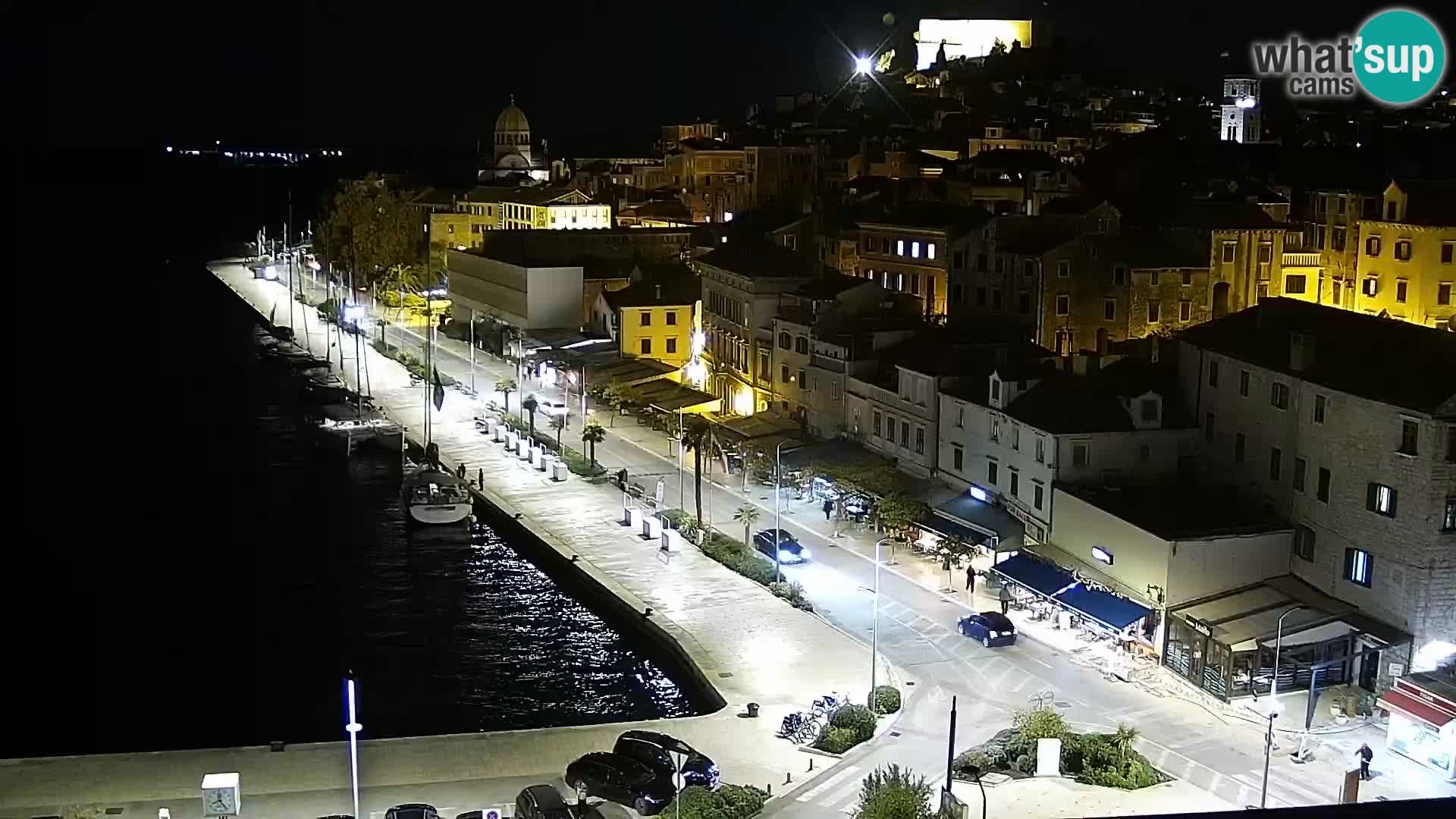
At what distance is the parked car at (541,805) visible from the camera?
2048 cm

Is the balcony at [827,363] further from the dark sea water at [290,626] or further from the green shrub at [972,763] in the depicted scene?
the green shrub at [972,763]

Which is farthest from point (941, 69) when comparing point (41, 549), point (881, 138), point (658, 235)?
point (41, 549)

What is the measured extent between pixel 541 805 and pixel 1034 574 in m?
13.1

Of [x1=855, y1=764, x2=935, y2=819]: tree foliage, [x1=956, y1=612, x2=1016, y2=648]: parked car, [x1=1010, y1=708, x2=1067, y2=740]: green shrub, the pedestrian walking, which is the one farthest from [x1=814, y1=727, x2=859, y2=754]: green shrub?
the pedestrian walking

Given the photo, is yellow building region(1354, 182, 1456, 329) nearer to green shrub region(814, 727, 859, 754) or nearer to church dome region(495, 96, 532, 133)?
green shrub region(814, 727, 859, 754)

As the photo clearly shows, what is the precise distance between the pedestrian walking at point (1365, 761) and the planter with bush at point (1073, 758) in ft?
8.70

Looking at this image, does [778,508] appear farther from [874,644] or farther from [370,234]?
[370,234]

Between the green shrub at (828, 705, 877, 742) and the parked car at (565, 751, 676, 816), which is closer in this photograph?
the parked car at (565, 751, 676, 816)

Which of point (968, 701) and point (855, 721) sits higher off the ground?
point (855, 721)

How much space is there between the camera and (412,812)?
67.5ft

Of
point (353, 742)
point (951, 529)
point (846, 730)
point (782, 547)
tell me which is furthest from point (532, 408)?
point (353, 742)

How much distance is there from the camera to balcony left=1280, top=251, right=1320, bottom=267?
1854 inches

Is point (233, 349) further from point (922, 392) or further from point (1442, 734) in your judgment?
point (1442, 734)

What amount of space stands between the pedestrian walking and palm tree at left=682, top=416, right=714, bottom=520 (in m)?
18.1
